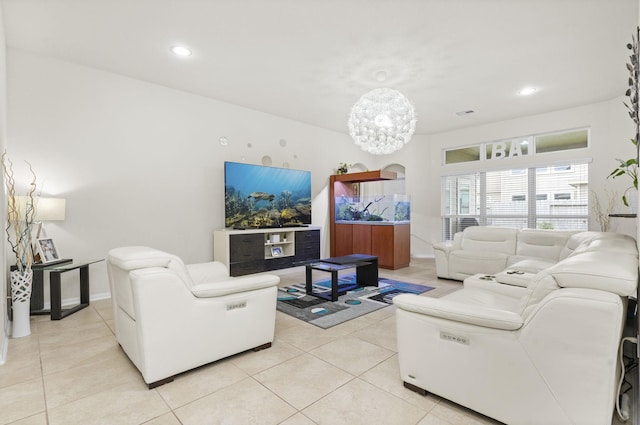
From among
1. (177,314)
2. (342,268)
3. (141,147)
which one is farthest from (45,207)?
(342,268)

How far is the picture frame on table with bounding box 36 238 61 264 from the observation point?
3384 mm

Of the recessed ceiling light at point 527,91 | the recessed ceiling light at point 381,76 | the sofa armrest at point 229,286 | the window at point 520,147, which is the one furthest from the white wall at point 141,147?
the sofa armrest at point 229,286

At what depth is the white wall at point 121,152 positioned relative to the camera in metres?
3.65

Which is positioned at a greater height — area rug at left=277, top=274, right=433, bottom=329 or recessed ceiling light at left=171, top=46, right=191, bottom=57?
recessed ceiling light at left=171, top=46, right=191, bottom=57

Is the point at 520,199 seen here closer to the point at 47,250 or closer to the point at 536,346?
the point at 536,346

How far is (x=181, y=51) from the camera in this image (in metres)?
3.58

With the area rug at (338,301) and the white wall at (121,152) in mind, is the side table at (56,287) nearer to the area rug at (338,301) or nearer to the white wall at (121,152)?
the white wall at (121,152)

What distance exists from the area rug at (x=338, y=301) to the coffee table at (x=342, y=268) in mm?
86

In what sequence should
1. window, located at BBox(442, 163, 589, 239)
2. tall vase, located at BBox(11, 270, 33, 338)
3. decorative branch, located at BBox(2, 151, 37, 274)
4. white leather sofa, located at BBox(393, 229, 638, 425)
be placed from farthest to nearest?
1. window, located at BBox(442, 163, 589, 239)
2. decorative branch, located at BBox(2, 151, 37, 274)
3. tall vase, located at BBox(11, 270, 33, 338)
4. white leather sofa, located at BBox(393, 229, 638, 425)

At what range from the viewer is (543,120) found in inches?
238

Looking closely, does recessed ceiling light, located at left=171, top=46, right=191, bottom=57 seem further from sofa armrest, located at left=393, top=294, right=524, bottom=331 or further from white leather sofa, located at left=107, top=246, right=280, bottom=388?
sofa armrest, located at left=393, top=294, right=524, bottom=331

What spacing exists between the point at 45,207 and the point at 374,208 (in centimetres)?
503

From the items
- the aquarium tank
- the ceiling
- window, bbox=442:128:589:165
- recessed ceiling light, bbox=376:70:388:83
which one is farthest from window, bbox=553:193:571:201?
recessed ceiling light, bbox=376:70:388:83

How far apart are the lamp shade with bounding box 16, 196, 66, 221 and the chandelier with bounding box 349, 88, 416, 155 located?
344 centimetres
